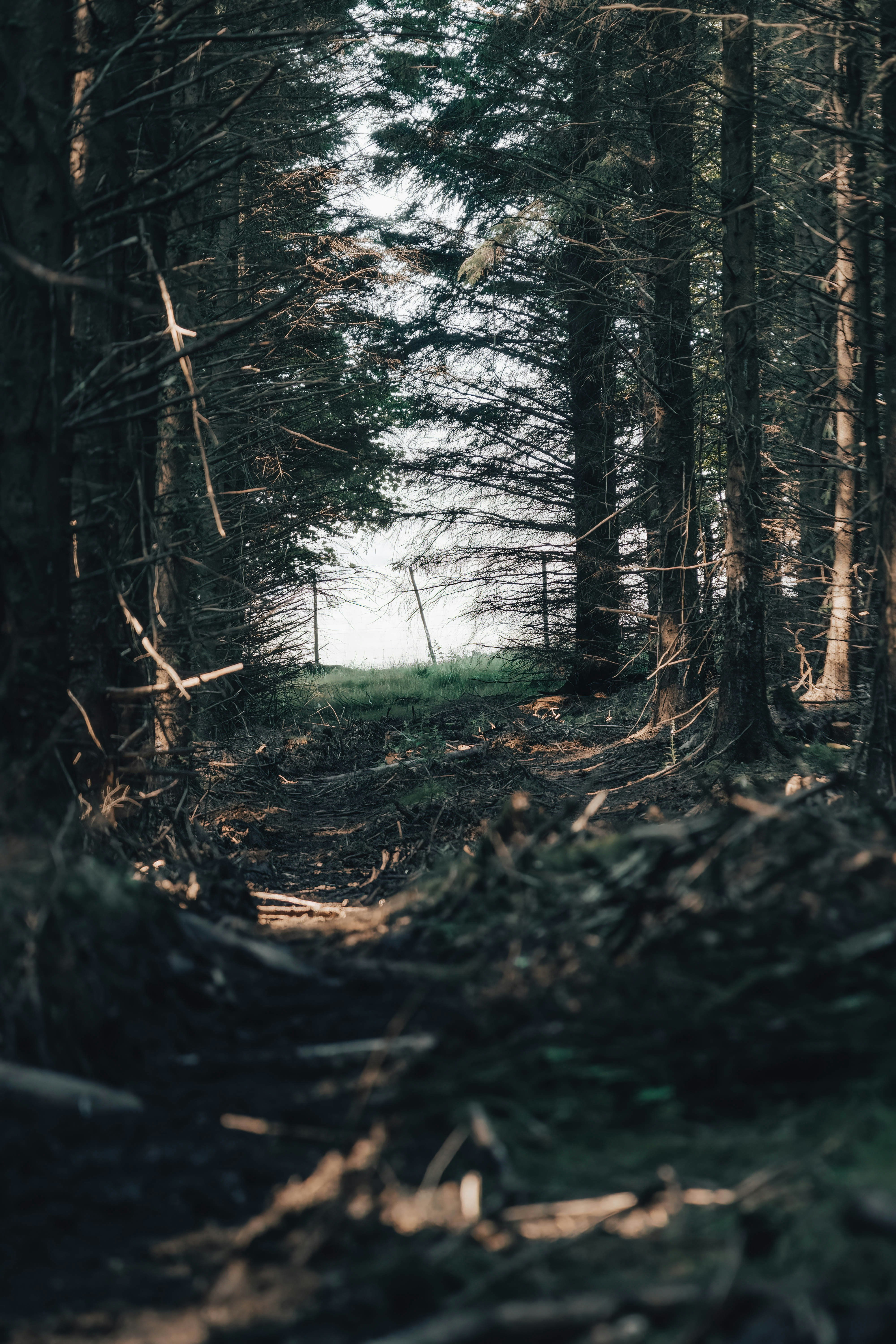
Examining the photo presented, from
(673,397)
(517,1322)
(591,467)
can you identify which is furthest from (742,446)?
(591,467)

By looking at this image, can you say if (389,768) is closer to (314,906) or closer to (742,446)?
(742,446)

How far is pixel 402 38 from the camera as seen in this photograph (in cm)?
776

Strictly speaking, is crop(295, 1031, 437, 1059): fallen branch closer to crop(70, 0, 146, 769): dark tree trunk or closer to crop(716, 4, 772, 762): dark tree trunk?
crop(70, 0, 146, 769): dark tree trunk

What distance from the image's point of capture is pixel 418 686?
804 inches

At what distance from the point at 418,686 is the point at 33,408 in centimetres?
1738

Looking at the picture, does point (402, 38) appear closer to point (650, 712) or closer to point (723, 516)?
point (723, 516)

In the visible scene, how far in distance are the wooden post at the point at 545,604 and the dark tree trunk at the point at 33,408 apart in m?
13.3

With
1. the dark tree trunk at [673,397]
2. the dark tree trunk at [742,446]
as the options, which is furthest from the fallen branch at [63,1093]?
the dark tree trunk at [673,397]

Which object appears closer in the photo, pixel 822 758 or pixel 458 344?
pixel 822 758

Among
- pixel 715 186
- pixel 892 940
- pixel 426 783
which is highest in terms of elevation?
pixel 715 186

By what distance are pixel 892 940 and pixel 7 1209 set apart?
164 centimetres

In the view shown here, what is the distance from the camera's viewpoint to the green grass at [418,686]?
1727 cm

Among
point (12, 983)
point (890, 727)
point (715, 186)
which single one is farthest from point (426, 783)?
point (12, 983)

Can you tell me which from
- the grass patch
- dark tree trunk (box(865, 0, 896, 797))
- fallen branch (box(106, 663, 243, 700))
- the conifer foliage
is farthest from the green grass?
fallen branch (box(106, 663, 243, 700))
